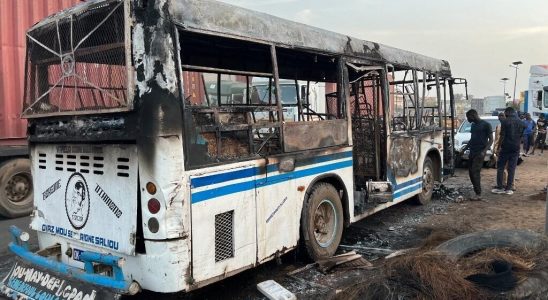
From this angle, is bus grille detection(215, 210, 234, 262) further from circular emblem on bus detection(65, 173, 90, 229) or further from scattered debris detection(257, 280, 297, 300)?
circular emblem on bus detection(65, 173, 90, 229)

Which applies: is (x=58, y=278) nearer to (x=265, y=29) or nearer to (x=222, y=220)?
(x=222, y=220)

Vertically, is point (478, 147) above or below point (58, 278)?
above

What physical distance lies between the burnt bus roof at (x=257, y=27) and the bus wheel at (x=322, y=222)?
1592 millimetres

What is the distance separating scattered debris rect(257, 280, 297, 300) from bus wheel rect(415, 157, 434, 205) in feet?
15.9

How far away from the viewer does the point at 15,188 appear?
8.05 meters

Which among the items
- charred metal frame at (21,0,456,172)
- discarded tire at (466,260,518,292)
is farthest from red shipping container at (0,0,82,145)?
discarded tire at (466,260,518,292)

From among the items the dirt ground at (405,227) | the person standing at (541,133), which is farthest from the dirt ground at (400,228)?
the person standing at (541,133)

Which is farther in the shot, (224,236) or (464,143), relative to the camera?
(464,143)

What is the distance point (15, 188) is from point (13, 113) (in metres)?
1.28

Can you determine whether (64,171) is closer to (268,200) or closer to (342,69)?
(268,200)

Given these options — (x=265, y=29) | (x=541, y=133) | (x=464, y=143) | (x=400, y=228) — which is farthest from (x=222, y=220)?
(x=541, y=133)

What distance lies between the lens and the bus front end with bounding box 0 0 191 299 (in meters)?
3.40

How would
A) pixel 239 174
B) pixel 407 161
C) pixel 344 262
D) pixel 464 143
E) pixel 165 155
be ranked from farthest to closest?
1. pixel 464 143
2. pixel 407 161
3. pixel 344 262
4. pixel 239 174
5. pixel 165 155

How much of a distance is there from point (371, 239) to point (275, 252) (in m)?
2.28
